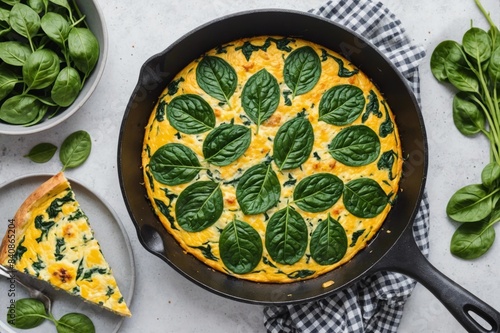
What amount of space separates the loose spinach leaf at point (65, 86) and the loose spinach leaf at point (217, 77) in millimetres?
577

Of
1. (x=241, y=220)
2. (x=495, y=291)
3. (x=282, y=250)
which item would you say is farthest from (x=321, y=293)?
(x=495, y=291)

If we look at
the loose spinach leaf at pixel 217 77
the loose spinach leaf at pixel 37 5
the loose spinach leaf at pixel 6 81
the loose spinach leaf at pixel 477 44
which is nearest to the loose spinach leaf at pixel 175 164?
the loose spinach leaf at pixel 217 77

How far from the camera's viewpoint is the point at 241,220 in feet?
10.3

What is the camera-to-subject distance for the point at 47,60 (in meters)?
3.16

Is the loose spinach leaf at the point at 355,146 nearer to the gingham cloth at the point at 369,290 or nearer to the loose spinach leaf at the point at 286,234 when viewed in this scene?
the loose spinach leaf at the point at 286,234

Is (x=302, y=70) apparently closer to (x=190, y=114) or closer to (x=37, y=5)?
(x=190, y=114)

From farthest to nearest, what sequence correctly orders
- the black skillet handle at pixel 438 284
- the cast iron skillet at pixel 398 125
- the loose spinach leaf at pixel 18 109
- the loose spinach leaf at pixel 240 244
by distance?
the loose spinach leaf at pixel 18 109, the loose spinach leaf at pixel 240 244, the cast iron skillet at pixel 398 125, the black skillet handle at pixel 438 284

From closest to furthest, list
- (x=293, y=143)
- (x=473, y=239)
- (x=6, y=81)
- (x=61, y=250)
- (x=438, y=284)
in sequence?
(x=438, y=284)
(x=293, y=143)
(x=6, y=81)
(x=61, y=250)
(x=473, y=239)

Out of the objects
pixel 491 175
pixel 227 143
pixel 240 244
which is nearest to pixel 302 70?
pixel 227 143

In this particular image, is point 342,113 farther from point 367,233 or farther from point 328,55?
point 367,233

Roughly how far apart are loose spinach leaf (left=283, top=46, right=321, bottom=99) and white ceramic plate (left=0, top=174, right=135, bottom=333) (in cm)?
111

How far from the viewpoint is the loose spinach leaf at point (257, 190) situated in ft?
10.2

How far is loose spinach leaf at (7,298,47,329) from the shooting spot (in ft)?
11.1

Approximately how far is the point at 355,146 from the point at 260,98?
0.49 metres
